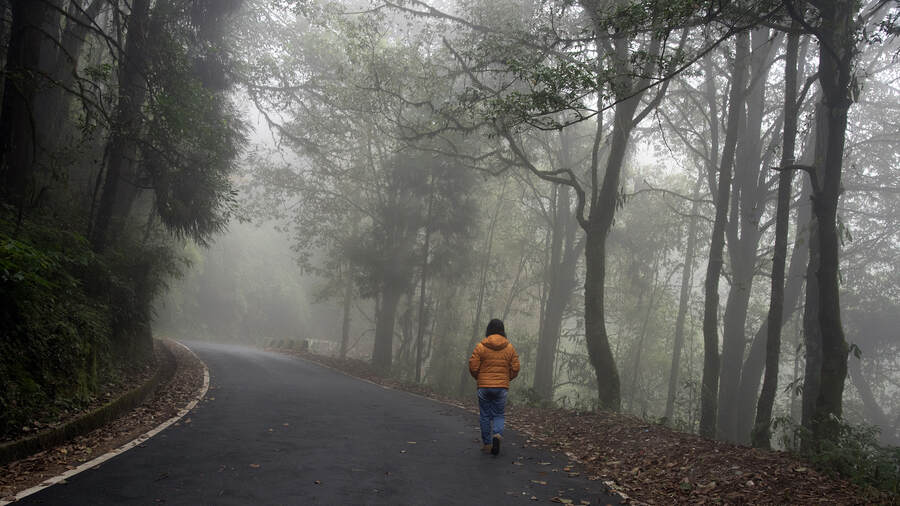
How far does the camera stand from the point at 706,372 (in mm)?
13008

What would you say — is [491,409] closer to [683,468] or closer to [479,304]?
[683,468]

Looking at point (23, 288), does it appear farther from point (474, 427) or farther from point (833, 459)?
point (833, 459)

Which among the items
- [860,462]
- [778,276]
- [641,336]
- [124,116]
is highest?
[124,116]

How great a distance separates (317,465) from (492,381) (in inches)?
102

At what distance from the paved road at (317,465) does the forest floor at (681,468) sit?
632mm

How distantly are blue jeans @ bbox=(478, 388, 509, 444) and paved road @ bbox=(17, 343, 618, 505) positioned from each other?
0.33 meters

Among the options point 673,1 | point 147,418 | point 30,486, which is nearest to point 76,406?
point 147,418

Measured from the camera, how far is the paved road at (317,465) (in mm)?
5520

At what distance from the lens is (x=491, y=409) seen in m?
8.30

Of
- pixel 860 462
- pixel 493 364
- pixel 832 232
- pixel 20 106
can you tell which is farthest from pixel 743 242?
pixel 20 106

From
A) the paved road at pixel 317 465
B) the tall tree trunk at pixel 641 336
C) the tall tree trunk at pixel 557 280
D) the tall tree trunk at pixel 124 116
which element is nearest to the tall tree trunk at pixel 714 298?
the paved road at pixel 317 465

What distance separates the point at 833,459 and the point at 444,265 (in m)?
17.7

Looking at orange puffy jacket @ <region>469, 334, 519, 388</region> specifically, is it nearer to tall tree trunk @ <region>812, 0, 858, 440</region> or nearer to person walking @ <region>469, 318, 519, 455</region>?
person walking @ <region>469, 318, 519, 455</region>

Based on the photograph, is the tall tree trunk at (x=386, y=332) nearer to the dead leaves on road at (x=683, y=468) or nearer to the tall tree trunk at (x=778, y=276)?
the dead leaves on road at (x=683, y=468)
